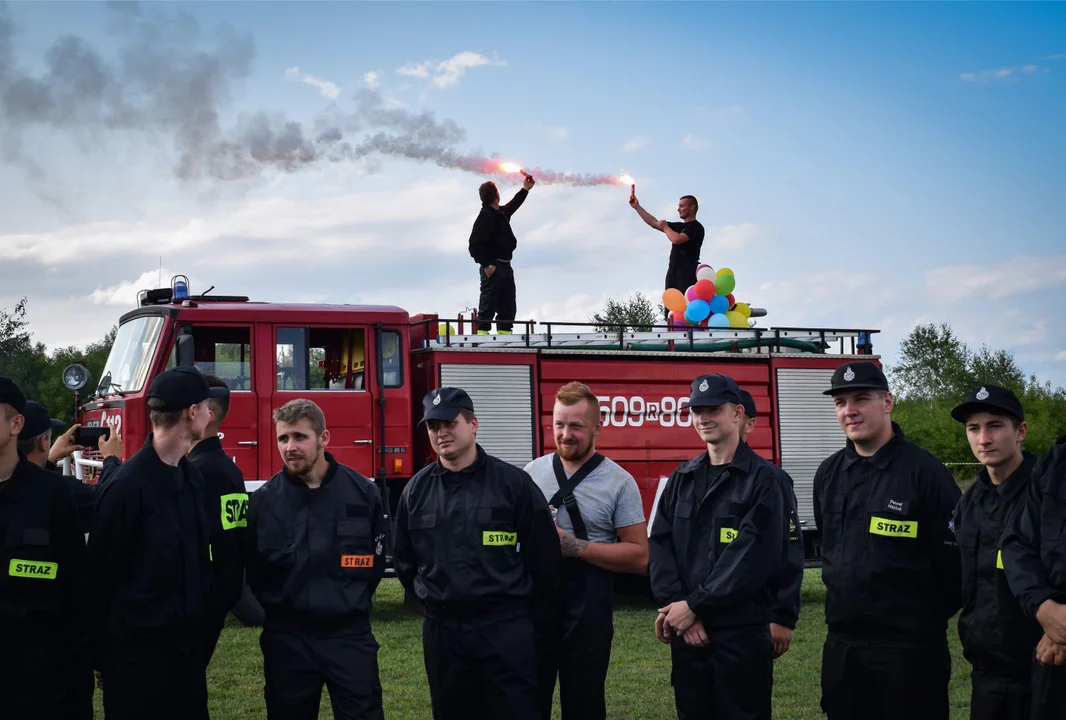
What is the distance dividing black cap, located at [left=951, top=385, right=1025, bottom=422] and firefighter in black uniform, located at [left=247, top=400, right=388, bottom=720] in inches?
102

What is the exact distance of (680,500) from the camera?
4.86m

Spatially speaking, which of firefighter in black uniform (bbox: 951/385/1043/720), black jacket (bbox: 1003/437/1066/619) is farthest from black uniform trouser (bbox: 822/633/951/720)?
black jacket (bbox: 1003/437/1066/619)

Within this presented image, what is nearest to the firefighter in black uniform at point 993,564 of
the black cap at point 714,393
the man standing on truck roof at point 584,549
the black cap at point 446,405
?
the black cap at point 714,393

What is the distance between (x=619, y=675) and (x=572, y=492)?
3.53 metres

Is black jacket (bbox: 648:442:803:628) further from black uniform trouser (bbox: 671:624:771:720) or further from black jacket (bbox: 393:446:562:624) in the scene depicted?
black jacket (bbox: 393:446:562:624)

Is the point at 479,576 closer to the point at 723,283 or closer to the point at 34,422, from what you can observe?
the point at 34,422

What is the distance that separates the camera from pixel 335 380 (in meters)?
10.8

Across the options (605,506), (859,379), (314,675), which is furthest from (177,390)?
(859,379)

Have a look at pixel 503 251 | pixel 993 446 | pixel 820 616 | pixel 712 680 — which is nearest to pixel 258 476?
pixel 503 251

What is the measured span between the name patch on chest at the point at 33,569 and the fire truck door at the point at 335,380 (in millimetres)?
6104

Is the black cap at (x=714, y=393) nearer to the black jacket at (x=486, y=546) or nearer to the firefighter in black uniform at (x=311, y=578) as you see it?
the black jacket at (x=486, y=546)

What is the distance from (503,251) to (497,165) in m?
2.23

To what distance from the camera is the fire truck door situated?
34.3 feet

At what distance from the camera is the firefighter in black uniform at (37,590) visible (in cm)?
414
